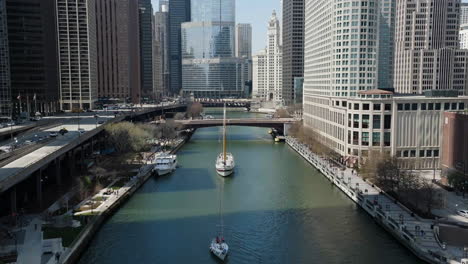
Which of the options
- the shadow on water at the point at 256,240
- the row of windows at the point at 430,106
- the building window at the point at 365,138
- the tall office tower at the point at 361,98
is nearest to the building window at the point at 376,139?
the tall office tower at the point at 361,98

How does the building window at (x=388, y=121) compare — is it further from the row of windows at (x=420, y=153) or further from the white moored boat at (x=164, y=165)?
the white moored boat at (x=164, y=165)

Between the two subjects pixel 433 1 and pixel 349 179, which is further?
pixel 433 1

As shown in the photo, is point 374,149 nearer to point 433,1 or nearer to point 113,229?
point 113,229

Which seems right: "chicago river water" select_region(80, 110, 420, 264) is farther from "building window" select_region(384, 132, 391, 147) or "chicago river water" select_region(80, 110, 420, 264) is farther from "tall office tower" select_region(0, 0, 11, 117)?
"tall office tower" select_region(0, 0, 11, 117)

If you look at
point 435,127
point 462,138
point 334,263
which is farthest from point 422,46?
point 334,263

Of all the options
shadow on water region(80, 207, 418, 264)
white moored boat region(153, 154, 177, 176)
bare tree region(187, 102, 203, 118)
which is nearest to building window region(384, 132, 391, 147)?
shadow on water region(80, 207, 418, 264)

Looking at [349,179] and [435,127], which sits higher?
[435,127]

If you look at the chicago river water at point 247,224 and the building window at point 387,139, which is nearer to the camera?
the chicago river water at point 247,224

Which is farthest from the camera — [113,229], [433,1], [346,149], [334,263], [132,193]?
[433,1]
